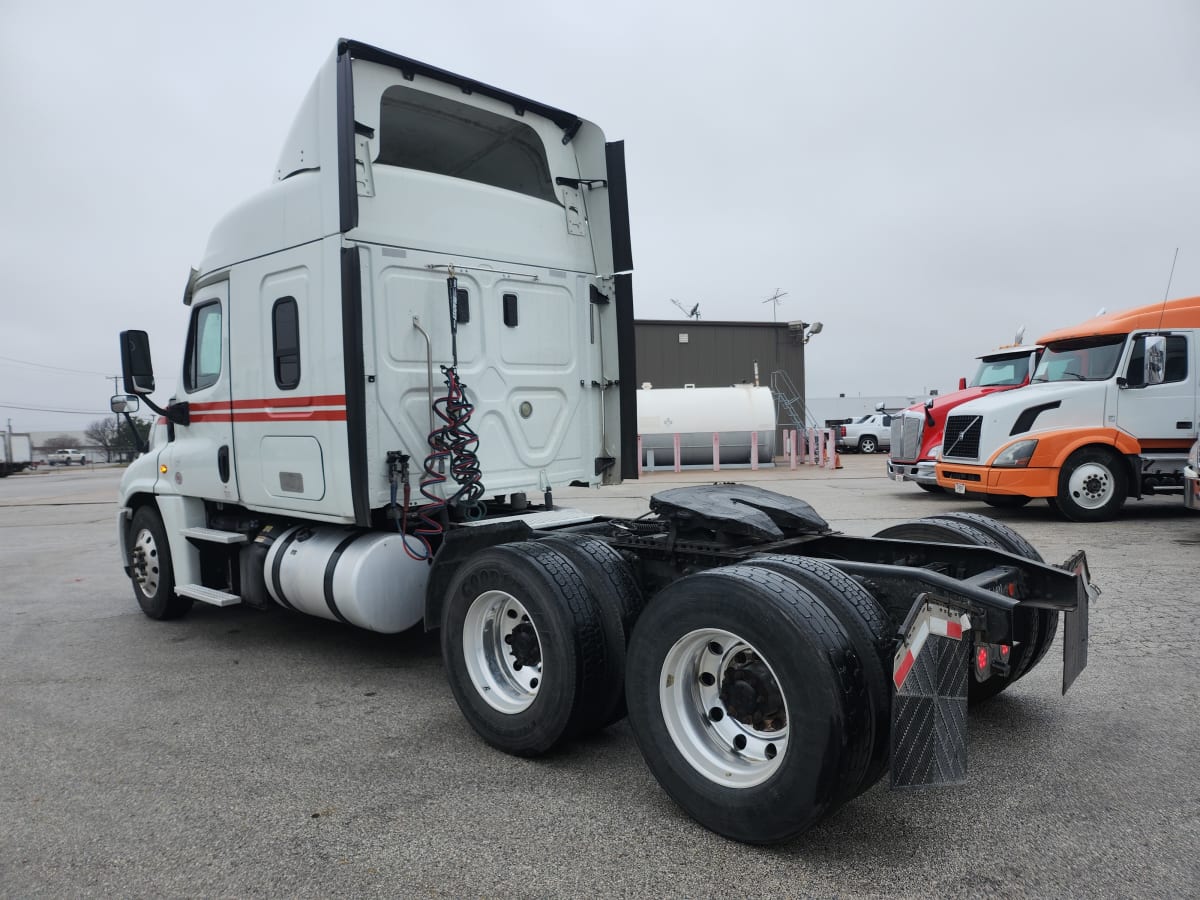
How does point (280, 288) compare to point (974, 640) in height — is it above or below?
above

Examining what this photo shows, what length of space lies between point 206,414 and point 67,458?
76.5m

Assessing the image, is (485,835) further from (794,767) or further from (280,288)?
(280,288)

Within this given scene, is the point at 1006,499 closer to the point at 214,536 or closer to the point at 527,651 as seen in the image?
the point at 527,651

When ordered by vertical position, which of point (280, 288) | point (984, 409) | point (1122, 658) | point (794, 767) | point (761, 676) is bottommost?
point (1122, 658)

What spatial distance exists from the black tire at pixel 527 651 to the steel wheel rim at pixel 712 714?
19.4 inches

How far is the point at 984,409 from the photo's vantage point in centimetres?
1133

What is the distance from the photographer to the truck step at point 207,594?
545cm

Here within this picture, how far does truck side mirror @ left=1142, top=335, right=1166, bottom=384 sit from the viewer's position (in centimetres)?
1023

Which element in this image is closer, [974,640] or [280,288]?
[974,640]

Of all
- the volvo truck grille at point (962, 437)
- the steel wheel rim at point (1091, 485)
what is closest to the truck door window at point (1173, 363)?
the steel wheel rim at point (1091, 485)

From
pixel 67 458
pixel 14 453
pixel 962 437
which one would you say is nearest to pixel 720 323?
pixel 962 437

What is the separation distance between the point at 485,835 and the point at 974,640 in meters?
1.84

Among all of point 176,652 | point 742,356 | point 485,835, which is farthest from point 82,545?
point 742,356

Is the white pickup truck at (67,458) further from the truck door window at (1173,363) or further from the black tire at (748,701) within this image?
the black tire at (748,701)
